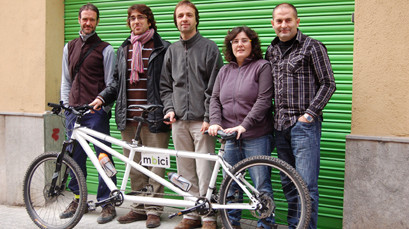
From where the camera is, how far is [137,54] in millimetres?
4449

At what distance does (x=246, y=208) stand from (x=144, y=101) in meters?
1.72

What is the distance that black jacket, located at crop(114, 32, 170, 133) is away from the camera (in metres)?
4.43

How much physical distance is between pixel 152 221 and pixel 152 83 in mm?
1533

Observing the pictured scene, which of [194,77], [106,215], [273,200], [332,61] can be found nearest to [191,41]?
[194,77]

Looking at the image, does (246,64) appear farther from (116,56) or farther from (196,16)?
(116,56)

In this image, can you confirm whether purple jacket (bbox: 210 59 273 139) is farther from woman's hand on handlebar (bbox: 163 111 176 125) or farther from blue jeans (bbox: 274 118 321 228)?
woman's hand on handlebar (bbox: 163 111 176 125)

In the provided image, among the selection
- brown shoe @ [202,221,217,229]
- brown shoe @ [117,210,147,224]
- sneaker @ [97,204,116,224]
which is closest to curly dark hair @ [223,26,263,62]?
brown shoe @ [202,221,217,229]

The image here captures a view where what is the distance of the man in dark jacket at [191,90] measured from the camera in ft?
13.7

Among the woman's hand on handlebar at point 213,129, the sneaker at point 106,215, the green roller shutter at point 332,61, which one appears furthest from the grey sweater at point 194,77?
the sneaker at point 106,215

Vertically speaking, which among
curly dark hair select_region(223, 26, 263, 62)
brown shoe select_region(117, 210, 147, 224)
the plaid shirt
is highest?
curly dark hair select_region(223, 26, 263, 62)

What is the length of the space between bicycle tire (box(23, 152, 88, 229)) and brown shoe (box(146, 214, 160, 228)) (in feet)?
2.35

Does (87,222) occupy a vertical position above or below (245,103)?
below

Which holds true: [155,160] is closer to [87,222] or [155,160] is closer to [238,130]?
[238,130]

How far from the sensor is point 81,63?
4754 mm
